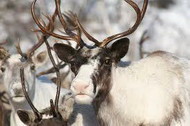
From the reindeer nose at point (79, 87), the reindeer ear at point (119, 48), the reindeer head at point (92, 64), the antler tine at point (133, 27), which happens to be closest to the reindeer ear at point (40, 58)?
the reindeer head at point (92, 64)

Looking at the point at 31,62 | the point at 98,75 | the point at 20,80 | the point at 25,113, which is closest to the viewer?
the point at 98,75

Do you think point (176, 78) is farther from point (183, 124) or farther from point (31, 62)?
point (31, 62)

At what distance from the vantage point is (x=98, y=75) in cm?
862

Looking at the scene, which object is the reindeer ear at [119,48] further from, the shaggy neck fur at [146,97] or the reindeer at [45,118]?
the reindeer at [45,118]

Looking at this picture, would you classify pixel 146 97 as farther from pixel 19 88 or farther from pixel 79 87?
pixel 19 88

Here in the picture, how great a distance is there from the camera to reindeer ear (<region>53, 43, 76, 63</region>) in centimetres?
901

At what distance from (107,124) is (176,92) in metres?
0.90

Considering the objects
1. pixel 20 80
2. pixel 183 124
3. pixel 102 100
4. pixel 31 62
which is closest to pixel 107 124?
pixel 102 100

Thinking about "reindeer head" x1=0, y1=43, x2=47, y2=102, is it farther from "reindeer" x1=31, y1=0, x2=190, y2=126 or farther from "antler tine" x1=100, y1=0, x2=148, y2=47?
"antler tine" x1=100, y1=0, x2=148, y2=47

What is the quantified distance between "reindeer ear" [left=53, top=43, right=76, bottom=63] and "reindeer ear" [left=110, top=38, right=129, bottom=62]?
0.47 metres

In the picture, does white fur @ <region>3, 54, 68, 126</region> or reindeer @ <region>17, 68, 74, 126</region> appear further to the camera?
white fur @ <region>3, 54, 68, 126</region>

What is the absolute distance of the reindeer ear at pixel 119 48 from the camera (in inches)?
350

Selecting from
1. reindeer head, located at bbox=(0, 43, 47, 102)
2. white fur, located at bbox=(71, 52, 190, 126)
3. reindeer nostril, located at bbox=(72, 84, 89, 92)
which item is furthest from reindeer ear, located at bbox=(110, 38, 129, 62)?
reindeer head, located at bbox=(0, 43, 47, 102)

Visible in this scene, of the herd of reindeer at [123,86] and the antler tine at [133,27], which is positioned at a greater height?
the antler tine at [133,27]
